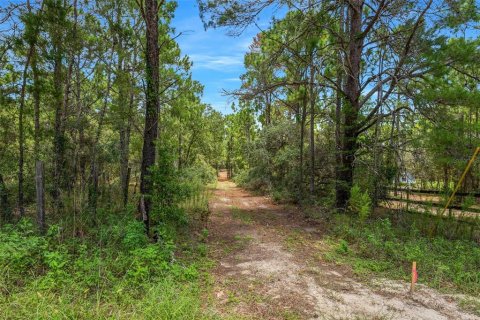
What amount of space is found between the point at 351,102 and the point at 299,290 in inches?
265

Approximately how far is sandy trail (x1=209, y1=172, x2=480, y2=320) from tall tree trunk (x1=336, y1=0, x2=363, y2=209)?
369 centimetres

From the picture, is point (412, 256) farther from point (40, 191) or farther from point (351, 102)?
point (40, 191)

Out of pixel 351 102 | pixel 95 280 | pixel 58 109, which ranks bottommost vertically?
pixel 95 280

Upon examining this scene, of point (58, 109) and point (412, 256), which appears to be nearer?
point (412, 256)

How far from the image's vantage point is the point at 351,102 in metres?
8.85

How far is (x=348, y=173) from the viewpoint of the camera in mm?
9125

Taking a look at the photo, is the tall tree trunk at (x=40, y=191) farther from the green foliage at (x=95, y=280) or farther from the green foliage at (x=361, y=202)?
the green foliage at (x=361, y=202)

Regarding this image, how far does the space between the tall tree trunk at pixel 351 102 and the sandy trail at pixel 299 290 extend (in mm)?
3686

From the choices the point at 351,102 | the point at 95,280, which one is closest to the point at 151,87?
the point at 95,280

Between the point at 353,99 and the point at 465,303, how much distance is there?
651cm

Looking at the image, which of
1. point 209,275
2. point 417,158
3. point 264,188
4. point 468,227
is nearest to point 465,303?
point 209,275

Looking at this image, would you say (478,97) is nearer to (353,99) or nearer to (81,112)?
(353,99)

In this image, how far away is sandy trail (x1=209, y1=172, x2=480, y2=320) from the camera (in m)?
3.27

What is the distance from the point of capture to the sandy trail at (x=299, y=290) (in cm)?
327
